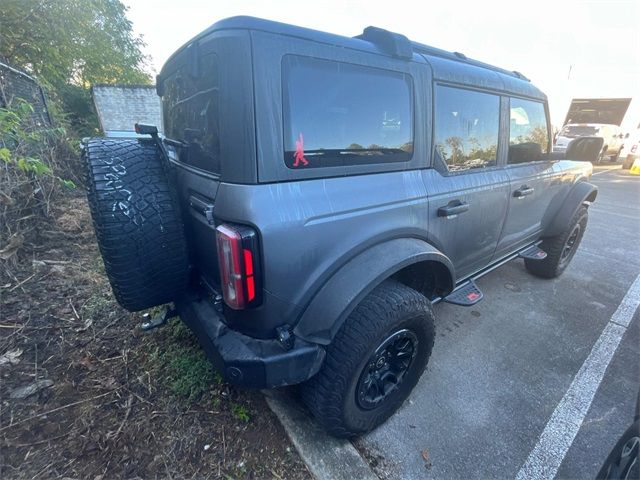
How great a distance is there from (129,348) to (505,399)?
9.09 feet

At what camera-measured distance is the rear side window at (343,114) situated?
1366 mm

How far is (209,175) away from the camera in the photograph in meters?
1.54

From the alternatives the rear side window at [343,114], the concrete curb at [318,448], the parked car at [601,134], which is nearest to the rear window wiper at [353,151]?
the rear side window at [343,114]

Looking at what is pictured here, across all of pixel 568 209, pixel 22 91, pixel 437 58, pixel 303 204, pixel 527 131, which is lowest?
pixel 568 209

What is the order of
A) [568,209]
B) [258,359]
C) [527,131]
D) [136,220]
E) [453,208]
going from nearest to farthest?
[258,359], [136,220], [453,208], [527,131], [568,209]

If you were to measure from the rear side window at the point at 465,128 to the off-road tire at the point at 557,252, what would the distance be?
1748 mm

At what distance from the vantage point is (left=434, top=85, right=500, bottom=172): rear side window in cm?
202

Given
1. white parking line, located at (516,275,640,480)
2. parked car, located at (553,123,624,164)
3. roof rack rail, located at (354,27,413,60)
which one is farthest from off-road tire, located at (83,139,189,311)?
parked car, located at (553,123,624,164)

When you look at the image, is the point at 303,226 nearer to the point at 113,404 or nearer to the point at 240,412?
the point at 240,412

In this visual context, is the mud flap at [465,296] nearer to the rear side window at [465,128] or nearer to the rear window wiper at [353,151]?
the rear side window at [465,128]

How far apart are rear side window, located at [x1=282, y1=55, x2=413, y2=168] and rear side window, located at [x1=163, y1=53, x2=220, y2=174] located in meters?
0.35

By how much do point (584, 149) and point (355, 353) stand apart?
303 cm

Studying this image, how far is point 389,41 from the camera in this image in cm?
170

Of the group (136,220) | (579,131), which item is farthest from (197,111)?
(579,131)
